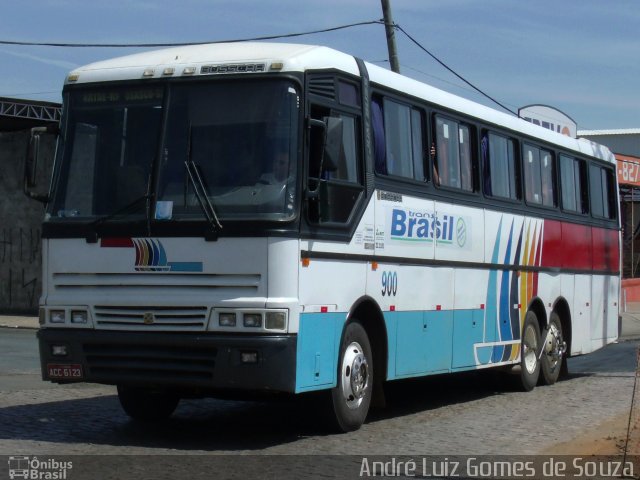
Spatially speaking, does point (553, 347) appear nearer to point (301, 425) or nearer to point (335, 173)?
point (301, 425)

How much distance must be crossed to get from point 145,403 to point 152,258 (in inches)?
81.5

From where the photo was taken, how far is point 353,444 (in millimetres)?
9984

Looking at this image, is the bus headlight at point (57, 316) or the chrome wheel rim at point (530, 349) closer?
the bus headlight at point (57, 316)

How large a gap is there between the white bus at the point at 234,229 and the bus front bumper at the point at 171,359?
0.01 m

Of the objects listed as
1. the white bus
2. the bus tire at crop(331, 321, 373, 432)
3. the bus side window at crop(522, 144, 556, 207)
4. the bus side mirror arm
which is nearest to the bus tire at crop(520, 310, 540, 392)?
the bus side window at crop(522, 144, 556, 207)

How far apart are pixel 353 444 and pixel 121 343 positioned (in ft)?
7.11

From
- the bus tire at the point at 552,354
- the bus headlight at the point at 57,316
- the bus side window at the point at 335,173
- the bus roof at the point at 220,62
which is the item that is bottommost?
the bus tire at the point at 552,354

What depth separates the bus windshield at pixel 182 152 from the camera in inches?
382

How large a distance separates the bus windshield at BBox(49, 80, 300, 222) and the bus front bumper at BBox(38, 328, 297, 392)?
1027mm

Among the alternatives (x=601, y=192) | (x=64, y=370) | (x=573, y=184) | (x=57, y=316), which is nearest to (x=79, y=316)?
(x=57, y=316)

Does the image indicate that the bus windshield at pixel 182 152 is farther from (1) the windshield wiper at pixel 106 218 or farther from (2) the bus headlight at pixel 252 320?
(2) the bus headlight at pixel 252 320

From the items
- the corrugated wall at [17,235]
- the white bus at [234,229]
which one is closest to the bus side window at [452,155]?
the white bus at [234,229]

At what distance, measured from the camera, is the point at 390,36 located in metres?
24.9

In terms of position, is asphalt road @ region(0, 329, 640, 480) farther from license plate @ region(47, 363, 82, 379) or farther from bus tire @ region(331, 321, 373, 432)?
license plate @ region(47, 363, 82, 379)
